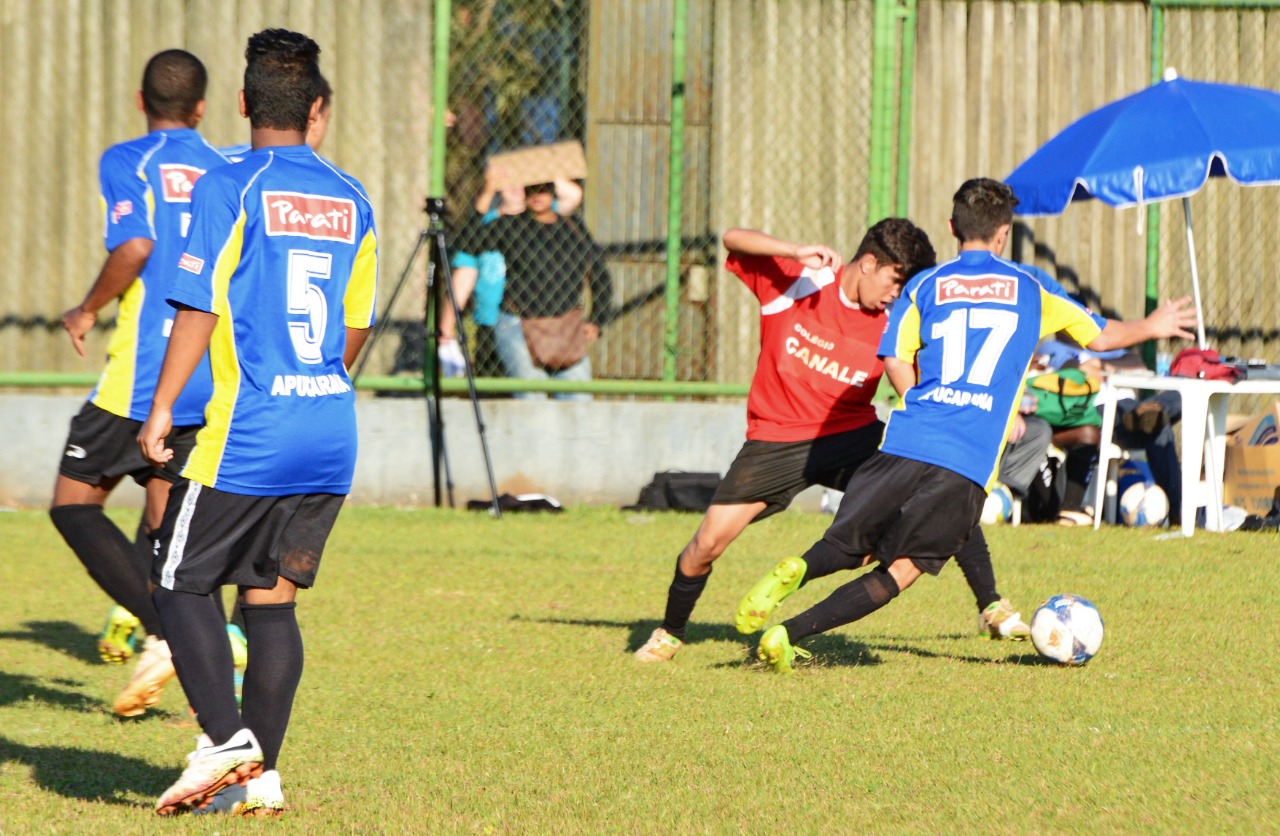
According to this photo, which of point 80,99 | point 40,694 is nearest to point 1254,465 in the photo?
point 40,694

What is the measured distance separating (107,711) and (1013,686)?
309cm

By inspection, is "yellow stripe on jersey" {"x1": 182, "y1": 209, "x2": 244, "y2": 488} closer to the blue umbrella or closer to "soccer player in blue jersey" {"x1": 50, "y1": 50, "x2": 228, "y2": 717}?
"soccer player in blue jersey" {"x1": 50, "y1": 50, "x2": 228, "y2": 717}

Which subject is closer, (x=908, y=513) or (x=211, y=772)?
(x=211, y=772)

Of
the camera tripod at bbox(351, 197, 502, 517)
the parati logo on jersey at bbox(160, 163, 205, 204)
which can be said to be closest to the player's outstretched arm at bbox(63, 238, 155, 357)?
the parati logo on jersey at bbox(160, 163, 205, 204)

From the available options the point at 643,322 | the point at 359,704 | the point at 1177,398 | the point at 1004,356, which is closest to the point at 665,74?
the point at 643,322

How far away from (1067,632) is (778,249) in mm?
1759

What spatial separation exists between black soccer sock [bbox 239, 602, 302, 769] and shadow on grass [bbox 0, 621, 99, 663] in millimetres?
2525

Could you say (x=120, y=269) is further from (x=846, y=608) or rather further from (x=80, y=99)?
(x=80, y=99)

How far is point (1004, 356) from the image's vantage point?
18.1ft

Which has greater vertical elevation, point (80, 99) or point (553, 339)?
point (80, 99)

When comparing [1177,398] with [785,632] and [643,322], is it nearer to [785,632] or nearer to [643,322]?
[643,322]

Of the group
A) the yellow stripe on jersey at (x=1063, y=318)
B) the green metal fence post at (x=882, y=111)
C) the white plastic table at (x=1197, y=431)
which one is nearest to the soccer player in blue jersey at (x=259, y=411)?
the yellow stripe on jersey at (x=1063, y=318)

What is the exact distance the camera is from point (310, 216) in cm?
380

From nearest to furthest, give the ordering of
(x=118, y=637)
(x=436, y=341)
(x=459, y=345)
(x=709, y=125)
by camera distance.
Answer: (x=118, y=637) → (x=436, y=341) → (x=459, y=345) → (x=709, y=125)
